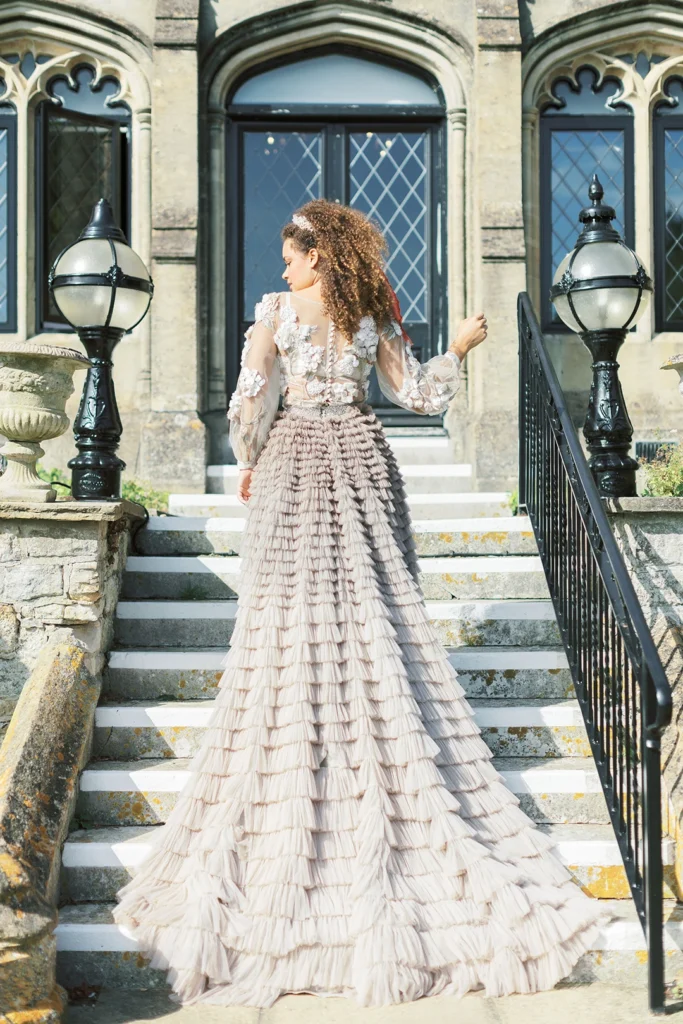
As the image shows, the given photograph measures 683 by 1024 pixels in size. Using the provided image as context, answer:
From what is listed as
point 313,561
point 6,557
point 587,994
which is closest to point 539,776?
point 587,994

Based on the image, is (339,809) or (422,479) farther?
(422,479)

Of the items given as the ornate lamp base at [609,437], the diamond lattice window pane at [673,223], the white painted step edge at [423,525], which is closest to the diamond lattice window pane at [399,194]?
the diamond lattice window pane at [673,223]

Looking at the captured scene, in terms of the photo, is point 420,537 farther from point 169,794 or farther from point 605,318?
point 169,794

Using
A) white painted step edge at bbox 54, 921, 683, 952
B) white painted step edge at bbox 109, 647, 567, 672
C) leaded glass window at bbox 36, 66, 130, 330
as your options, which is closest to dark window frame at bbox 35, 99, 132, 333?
leaded glass window at bbox 36, 66, 130, 330

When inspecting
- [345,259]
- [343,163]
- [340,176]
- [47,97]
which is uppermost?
[47,97]

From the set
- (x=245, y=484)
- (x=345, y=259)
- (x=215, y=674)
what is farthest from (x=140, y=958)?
(x=345, y=259)

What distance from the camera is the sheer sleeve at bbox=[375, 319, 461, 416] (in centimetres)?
442

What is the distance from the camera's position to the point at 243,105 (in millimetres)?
9242

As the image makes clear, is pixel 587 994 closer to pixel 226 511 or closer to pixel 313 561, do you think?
pixel 313 561

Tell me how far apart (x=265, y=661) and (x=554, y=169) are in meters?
6.65

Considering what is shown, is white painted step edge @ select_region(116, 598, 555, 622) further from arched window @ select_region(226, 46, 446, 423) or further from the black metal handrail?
arched window @ select_region(226, 46, 446, 423)

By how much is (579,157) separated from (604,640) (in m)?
6.21

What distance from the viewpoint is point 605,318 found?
6102mm

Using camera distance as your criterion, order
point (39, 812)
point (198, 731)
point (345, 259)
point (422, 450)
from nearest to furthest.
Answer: point (39, 812) < point (345, 259) < point (198, 731) < point (422, 450)
